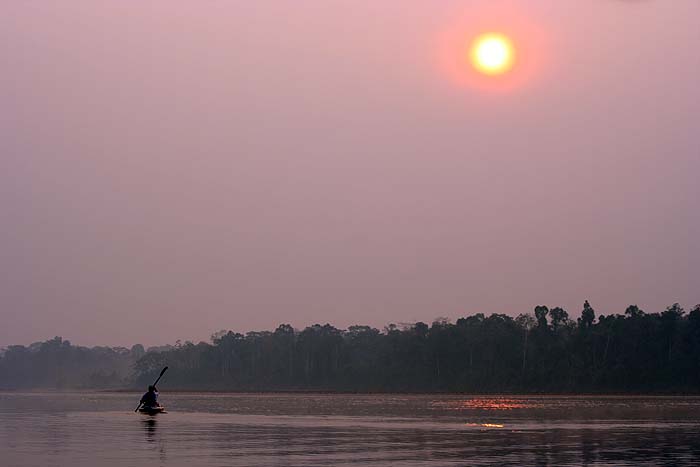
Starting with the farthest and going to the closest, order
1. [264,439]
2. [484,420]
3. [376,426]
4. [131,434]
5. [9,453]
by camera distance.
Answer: [484,420], [376,426], [131,434], [264,439], [9,453]

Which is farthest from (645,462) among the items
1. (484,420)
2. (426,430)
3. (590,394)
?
(590,394)

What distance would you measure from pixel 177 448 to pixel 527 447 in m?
14.6

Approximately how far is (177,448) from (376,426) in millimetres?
21255

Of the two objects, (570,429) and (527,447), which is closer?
(527,447)

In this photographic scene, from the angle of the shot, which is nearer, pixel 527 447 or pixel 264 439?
pixel 527 447

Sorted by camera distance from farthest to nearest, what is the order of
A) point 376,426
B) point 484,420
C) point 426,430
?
point 484,420
point 376,426
point 426,430

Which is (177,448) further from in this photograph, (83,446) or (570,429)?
(570,429)

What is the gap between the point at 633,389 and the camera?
194750mm

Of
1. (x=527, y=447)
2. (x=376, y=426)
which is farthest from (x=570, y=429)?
(x=527, y=447)

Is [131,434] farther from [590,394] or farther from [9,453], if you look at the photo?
[590,394]

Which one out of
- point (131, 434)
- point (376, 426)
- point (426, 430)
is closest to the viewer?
point (131, 434)

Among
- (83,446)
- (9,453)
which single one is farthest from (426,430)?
(9,453)

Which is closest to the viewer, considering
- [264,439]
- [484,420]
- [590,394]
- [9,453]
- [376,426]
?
[9,453]

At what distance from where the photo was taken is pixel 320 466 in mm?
38438
